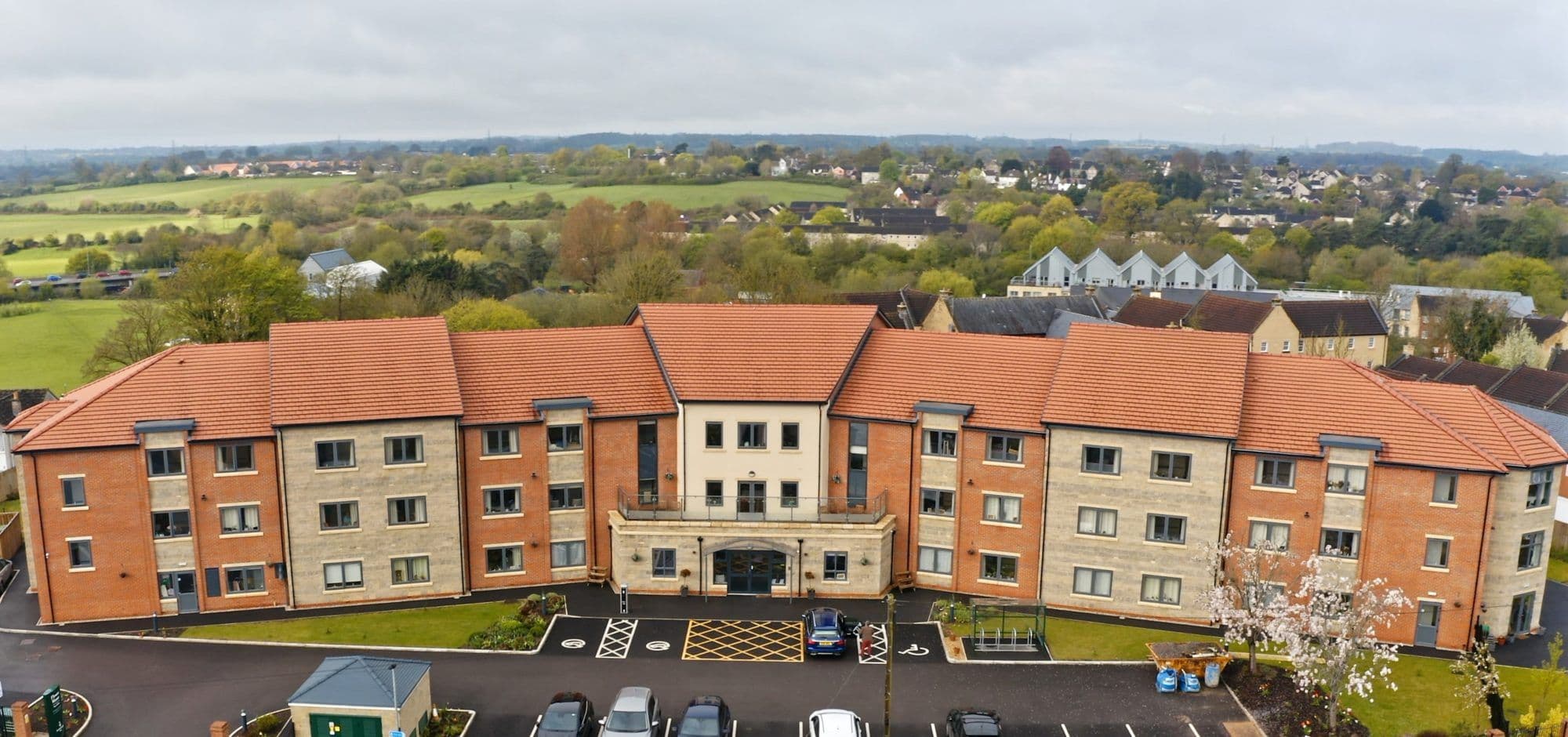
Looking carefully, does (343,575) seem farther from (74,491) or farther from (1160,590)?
(1160,590)

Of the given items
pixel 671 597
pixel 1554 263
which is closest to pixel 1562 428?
pixel 671 597

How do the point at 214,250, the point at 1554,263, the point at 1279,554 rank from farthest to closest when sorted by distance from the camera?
the point at 1554,263 → the point at 214,250 → the point at 1279,554

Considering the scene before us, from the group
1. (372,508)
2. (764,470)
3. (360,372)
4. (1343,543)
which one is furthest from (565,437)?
(1343,543)

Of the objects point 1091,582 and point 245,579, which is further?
point 1091,582

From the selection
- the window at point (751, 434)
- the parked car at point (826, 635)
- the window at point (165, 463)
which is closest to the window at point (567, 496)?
the window at point (751, 434)

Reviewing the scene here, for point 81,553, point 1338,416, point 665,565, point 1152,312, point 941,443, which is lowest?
point 665,565

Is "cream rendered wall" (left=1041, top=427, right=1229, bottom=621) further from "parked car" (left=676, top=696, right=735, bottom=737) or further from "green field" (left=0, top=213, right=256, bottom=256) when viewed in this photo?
"green field" (left=0, top=213, right=256, bottom=256)

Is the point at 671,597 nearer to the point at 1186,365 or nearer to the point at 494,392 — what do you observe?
the point at 494,392

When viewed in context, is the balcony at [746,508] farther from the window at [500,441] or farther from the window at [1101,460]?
the window at [1101,460]
